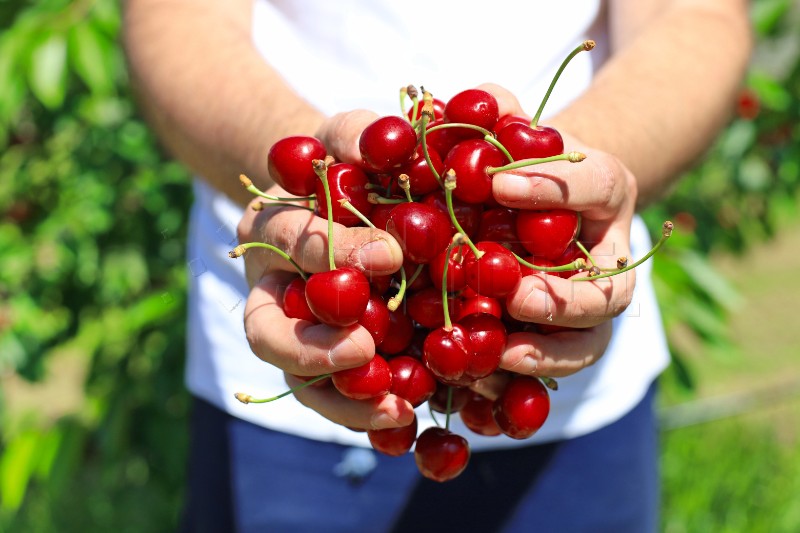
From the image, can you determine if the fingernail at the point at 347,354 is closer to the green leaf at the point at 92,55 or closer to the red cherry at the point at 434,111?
the red cherry at the point at 434,111

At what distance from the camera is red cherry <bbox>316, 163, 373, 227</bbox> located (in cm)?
68

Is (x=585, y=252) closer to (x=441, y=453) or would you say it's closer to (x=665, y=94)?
(x=441, y=453)

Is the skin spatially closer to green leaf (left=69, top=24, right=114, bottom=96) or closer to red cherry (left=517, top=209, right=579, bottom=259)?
red cherry (left=517, top=209, right=579, bottom=259)

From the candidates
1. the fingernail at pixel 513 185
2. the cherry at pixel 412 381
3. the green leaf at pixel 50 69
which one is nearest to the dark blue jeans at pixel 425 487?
the cherry at pixel 412 381

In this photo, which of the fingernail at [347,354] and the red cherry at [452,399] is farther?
the red cherry at [452,399]

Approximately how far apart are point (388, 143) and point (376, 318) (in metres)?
0.12

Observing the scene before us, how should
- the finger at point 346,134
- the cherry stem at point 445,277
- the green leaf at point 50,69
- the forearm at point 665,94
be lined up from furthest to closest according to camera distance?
the green leaf at point 50,69 < the forearm at point 665,94 < the finger at point 346,134 < the cherry stem at point 445,277

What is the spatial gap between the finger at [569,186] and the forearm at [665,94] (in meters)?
0.15

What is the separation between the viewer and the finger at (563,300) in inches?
26.0

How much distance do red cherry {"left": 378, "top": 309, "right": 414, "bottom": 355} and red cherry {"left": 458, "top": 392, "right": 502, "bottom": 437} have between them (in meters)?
0.10

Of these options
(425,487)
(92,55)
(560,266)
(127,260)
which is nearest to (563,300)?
(560,266)

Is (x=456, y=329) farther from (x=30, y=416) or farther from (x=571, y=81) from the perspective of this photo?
(x=30, y=416)

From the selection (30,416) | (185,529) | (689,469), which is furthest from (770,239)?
(30,416)

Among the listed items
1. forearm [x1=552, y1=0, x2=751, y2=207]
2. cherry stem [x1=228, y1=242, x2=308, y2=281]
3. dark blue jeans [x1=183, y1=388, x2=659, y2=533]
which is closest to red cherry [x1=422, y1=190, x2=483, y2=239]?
cherry stem [x1=228, y1=242, x2=308, y2=281]
